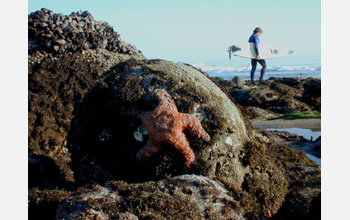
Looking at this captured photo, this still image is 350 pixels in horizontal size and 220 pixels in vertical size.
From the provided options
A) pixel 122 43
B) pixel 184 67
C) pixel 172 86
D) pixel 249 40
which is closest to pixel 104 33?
pixel 122 43

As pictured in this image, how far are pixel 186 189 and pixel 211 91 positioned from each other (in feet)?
6.84

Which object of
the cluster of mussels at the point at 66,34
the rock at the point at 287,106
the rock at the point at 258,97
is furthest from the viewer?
the rock at the point at 258,97

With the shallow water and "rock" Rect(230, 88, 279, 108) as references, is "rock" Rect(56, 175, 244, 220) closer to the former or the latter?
the shallow water

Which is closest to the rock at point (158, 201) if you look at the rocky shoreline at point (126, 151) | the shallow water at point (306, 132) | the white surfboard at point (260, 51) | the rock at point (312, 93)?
the rocky shoreline at point (126, 151)

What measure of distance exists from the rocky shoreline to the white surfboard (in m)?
13.1

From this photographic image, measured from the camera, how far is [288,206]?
4777mm

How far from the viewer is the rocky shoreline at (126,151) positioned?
3.68 meters

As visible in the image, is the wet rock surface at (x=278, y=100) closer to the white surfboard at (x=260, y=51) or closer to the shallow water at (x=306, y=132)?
the shallow water at (x=306, y=132)

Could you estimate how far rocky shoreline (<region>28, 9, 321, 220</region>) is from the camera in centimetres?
368

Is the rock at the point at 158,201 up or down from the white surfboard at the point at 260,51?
down

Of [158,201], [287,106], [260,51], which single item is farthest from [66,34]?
[260,51]

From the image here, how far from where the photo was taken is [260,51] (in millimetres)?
19078

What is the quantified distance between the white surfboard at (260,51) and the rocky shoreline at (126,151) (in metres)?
13.1
